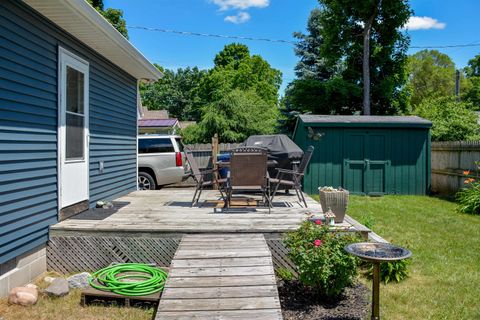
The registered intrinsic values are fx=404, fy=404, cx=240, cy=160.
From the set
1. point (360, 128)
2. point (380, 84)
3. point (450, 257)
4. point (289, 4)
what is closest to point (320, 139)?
point (360, 128)

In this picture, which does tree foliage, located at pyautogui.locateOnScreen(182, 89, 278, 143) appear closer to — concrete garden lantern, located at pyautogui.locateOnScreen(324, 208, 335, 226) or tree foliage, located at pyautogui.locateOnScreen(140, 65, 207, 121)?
concrete garden lantern, located at pyautogui.locateOnScreen(324, 208, 335, 226)

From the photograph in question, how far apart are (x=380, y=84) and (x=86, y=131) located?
1484cm

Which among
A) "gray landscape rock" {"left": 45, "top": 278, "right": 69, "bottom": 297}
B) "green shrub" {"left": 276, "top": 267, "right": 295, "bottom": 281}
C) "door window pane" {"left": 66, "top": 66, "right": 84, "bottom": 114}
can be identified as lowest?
"green shrub" {"left": 276, "top": 267, "right": 295, "bottom": 281}

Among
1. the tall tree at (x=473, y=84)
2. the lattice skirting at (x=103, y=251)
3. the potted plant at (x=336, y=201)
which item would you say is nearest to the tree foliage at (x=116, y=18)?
Result: the tall tree at (x=473, y=84)

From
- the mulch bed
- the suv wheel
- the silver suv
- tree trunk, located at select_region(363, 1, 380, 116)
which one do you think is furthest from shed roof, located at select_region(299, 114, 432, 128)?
the mulch bed

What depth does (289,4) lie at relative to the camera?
901 inches

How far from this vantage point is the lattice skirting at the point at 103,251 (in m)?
4.45

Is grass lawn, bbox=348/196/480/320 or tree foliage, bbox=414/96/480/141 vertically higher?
tree foliage, bbox=414/96/480/141

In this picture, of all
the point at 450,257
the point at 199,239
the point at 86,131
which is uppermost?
the point at 86,131

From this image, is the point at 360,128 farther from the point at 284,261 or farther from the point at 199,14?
the point at 199,14

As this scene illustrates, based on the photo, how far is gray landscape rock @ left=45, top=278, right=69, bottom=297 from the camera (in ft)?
12.1

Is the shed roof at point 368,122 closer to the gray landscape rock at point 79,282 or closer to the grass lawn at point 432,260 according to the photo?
the grass lawn at point 432,260

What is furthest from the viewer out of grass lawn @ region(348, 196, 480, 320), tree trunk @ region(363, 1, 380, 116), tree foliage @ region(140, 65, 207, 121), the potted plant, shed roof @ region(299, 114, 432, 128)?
tree foliage @ region(140, 65, 207, 121)

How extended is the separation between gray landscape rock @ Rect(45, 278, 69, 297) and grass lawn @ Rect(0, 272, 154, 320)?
0.06 metres
